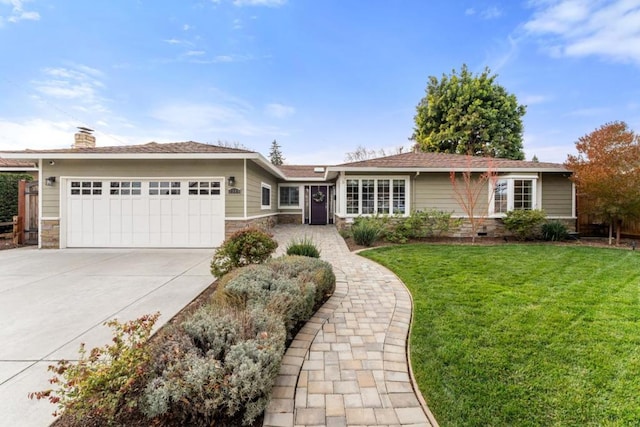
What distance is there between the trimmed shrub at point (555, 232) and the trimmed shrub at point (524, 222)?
0.27 metres

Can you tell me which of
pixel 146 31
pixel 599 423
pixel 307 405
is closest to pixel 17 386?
pixel 307 405

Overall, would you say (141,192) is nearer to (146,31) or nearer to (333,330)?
(146,31)

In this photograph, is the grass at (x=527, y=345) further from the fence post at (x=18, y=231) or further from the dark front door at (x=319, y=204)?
the fence post at (x=18, y=231)

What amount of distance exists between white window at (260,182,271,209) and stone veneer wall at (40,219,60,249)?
6425 millimetres

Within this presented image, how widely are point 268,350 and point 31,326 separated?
126 inches

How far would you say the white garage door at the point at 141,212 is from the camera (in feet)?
28.5

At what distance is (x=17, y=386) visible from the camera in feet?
7.18

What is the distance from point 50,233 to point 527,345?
11.8m

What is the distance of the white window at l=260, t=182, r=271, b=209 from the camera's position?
1178 cm

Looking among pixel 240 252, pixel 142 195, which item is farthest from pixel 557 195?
pixel 142 195

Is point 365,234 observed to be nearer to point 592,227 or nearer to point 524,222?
point 524,222

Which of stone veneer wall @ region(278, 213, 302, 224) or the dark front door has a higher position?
the dark front door

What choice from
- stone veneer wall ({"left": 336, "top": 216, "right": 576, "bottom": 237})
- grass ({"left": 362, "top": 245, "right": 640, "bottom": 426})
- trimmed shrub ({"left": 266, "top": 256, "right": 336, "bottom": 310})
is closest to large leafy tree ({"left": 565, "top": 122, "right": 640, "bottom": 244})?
stone veneer wall ({"left": 336, "top": 216, "right": 576, "bottom": 237})

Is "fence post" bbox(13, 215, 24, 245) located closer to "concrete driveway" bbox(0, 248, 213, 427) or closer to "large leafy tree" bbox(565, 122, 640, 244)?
"concrete driveway" bbox(0, 248, 213, 427)
